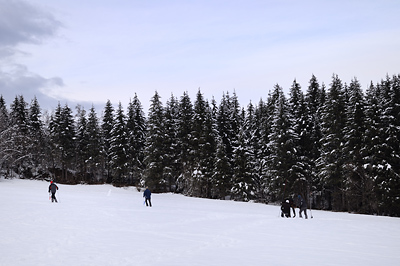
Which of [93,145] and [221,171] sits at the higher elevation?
[93,145]

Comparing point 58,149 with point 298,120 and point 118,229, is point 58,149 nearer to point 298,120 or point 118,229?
point 298,120

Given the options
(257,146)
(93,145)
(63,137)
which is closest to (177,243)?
(257,146)

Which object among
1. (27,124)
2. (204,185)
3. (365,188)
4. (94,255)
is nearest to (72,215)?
(94,255)

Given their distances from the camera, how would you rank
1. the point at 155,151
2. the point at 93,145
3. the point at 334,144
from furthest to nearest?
the point at 93,145
the point at 155,151
the point at 334,144

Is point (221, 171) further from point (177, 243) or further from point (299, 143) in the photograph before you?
point (177, 243)

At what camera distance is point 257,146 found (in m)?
51.5

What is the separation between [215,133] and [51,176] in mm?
36512

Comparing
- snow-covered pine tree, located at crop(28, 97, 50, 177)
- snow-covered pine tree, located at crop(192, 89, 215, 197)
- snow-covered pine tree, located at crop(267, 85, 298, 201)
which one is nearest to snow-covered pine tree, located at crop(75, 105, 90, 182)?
snow-covered pine tree, located at crop(28, 97, 50, 177)

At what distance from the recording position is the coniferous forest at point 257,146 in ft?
119

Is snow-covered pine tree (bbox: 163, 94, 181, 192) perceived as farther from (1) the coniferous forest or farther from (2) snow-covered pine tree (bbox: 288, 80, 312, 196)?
(2) snow-covered pine tree (bbox: 288, 80, 312, 196)

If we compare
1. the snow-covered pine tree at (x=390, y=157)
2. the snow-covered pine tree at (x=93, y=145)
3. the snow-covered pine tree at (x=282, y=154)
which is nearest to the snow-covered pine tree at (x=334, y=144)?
the snow-covered pine tree at (x=282, y=154)

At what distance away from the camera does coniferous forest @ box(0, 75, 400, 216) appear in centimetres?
3612

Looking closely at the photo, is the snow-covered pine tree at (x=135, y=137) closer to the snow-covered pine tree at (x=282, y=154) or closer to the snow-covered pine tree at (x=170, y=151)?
the snow-covered pine tree at (x=170, y=151)

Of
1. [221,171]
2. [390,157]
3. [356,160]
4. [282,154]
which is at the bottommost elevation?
[221,171]
